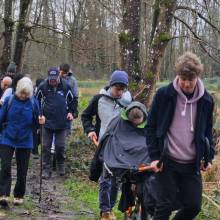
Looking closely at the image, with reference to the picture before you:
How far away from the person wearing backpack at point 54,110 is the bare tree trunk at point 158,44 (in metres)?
1.72

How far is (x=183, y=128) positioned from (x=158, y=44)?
21.7 ft

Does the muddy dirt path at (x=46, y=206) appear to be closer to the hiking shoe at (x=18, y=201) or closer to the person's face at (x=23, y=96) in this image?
the hiking shoe at (x=18, y=201)

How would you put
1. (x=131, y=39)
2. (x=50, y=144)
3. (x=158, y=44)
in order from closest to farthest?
(x=50, y=144) < (x=131, y=39) < (x=158, y=44)

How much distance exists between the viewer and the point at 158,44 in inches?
470

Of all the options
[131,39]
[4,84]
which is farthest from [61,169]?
[131,39]

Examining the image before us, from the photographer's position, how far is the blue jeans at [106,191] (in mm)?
7243

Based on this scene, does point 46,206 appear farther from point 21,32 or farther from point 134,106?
point 21,32

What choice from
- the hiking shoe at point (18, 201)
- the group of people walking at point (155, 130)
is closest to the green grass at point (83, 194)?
the hiking shoe at point (18, 201)

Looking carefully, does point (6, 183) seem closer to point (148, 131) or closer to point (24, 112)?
point (24, 112)

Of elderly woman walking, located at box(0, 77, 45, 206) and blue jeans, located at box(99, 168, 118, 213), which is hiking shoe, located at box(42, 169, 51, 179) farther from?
blue jeans, located at box(99, 168, 118, 213)

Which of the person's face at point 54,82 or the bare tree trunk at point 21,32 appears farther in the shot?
the bare tree trunk at point 21,32

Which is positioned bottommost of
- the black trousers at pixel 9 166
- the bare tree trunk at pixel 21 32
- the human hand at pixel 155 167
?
the black trousers at pixel 9 166

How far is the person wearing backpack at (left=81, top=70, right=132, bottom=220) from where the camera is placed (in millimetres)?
7297


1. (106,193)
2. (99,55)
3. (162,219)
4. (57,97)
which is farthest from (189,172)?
(99,55)
